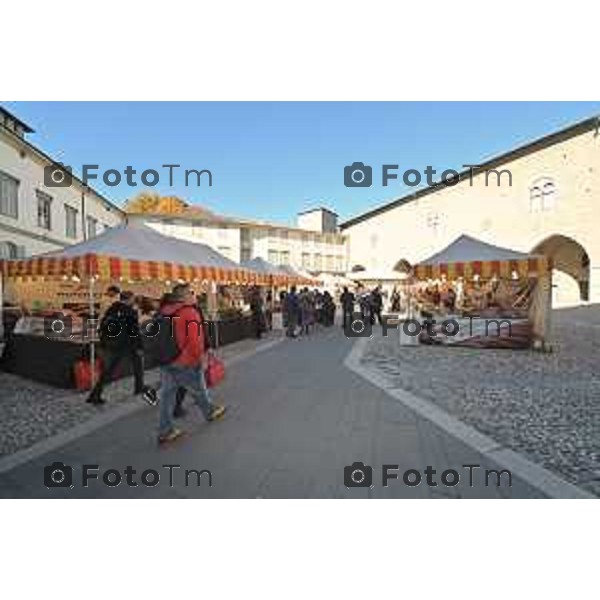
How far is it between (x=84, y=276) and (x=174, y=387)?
130 inches

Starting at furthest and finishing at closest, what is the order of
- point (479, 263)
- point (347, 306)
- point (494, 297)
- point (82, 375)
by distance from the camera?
point (347, 306) → point (494, 297) → point (479, 263) → point (82, 375)

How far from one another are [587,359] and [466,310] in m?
3.00

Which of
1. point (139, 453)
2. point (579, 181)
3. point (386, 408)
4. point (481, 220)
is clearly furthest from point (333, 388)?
point (481, 220)

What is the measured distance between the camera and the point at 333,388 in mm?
7211

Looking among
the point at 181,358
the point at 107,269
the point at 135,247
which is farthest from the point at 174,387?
the point at 135,247

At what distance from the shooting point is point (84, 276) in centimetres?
735

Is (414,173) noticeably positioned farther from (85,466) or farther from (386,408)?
(85,466)

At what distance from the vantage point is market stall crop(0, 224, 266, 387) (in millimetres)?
7504

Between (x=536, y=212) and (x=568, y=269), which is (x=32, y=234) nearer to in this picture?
(x=536, y=212)

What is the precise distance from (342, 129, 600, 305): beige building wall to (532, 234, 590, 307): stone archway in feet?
0.15

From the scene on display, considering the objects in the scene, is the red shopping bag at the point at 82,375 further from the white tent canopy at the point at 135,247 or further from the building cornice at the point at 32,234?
the building cornice at the point at 32,234

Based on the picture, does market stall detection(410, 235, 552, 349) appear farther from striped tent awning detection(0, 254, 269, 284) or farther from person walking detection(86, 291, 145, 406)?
person walking detection(86, 291, 145, 406)

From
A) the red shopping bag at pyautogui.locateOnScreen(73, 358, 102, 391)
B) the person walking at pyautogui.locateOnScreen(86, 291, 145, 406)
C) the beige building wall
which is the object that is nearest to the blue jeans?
the person walking at pyautogui.locateOnScreen(86, 291, 145, 406)

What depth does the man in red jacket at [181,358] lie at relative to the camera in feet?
15.8
